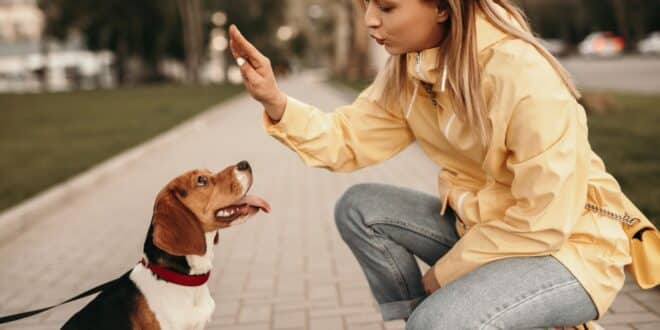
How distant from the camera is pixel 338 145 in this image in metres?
2.91

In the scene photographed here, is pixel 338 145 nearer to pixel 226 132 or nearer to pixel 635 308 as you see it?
pixel 635 308

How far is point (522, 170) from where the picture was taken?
227 cm

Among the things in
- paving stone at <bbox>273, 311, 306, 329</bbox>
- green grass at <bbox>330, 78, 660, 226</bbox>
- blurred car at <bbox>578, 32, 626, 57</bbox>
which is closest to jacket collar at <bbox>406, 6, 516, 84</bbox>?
paving stone at <bbox>273, 311, 306, 329</bbox>

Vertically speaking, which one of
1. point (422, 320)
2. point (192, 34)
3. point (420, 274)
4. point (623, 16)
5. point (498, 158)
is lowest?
point (623, 16)

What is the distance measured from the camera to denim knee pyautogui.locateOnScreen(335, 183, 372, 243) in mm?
3073

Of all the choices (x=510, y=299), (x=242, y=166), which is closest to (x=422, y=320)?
(x=510, y=299)

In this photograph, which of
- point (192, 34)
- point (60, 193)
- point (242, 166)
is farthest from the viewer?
point (192, 34)

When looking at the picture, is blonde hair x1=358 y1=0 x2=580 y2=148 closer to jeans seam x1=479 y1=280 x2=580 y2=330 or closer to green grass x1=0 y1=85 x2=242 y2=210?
jeans seam x1=479 y1=280 x2=580 y2=330

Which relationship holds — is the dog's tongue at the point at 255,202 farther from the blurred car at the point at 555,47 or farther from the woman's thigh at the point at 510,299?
the blurred car at the point at 555,47

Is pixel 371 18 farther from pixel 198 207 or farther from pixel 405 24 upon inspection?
pixel 198 207

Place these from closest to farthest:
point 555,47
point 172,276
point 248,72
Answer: point 248,72
point 172,276
point 555,47

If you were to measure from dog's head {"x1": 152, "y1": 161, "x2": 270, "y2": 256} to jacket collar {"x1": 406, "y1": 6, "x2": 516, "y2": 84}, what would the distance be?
34.4 inches

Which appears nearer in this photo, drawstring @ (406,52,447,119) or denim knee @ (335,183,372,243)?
drawstring @ (406,52,447,119)

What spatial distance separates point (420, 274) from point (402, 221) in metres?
0.30
